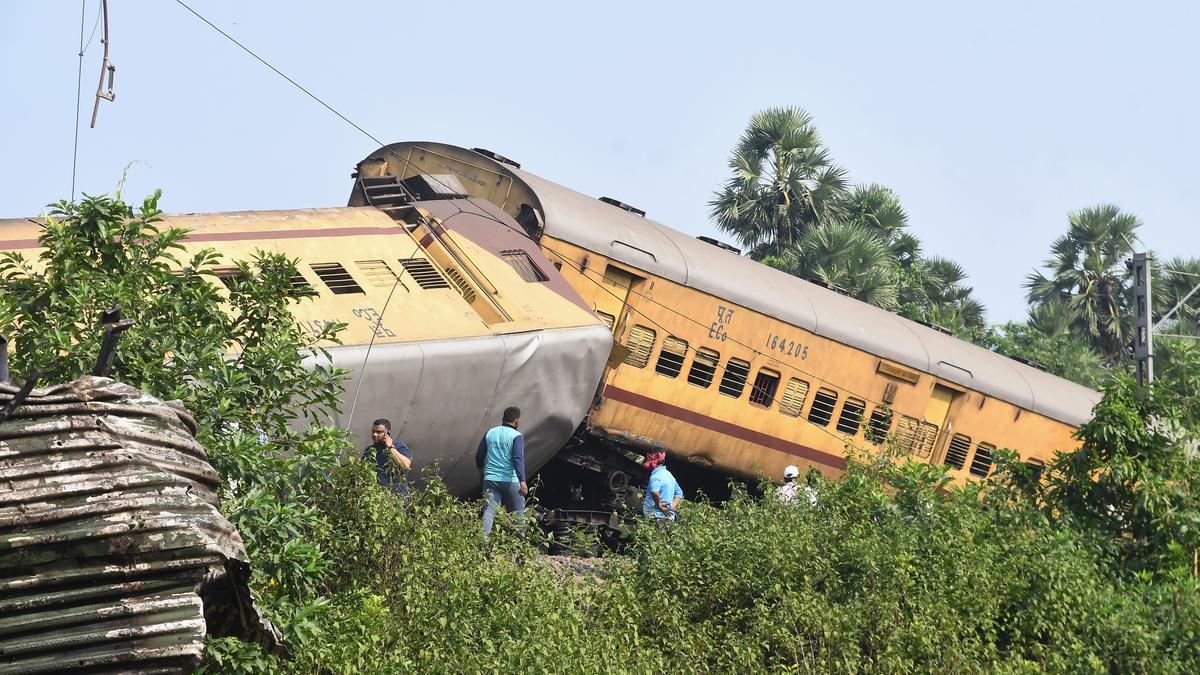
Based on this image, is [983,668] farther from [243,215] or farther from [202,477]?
[243,215]

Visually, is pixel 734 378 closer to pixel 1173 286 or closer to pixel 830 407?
pixel 830 407

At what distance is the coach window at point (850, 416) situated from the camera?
20688 mm

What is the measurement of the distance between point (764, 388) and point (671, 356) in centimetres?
177

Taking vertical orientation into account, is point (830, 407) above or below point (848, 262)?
below

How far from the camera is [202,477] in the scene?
719 centimetres

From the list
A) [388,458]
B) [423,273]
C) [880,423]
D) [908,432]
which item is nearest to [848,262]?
[908,432]

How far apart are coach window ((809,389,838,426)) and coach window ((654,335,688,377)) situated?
8.14ft

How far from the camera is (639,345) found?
18594 mm

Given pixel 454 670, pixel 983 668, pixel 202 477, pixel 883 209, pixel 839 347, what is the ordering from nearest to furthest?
pixel 202 477, pixel 454 670, pixel 983 668, pixel 839 347, pixel 883 209

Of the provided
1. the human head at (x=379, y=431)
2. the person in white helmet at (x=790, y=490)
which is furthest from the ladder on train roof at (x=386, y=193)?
the person in white helmet at (x=790, y=490)

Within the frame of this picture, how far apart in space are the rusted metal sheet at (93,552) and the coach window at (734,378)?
13.2m

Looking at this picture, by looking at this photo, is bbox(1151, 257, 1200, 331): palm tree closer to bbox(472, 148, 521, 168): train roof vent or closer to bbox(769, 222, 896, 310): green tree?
bbox(769, 222, 896, 310): green tree

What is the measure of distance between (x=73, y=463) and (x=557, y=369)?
9.72m

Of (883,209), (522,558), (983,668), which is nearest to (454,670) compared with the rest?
(522,558)
